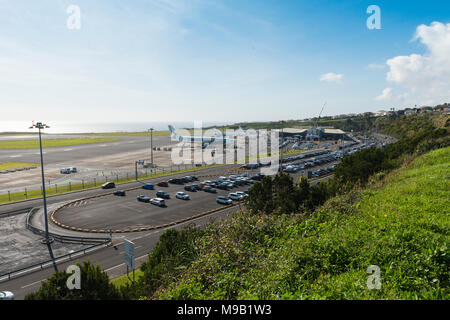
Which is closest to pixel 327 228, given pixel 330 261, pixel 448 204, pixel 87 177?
pixel 330 261

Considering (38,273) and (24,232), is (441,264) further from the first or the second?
(24,232)

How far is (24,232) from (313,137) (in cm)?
14413

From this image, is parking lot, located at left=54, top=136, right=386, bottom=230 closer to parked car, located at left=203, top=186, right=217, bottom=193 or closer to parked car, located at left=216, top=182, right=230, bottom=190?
parked car, located at left=216, top=182, right=230, bottom=190

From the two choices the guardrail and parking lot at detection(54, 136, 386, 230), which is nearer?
parking lot at detection(54, 136, 386, 230)

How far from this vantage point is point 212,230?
15.7 m

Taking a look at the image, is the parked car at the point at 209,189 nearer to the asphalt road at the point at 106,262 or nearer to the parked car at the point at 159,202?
the parked car at the point at 159,202

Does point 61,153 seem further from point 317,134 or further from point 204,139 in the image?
point 317,134

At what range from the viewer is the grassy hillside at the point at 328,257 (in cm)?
804

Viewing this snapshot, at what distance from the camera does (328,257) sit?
1027cm

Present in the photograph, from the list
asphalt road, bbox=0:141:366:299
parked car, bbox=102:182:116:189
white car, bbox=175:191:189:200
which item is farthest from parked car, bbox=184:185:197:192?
parked car, bbox=102:182:116:189

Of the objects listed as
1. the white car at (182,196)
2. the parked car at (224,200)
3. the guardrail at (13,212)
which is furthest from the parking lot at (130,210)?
the guardrail at (13,212)

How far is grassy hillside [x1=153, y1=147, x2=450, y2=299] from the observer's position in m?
8.04

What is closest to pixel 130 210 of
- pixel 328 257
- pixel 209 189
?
pixel 209 189
